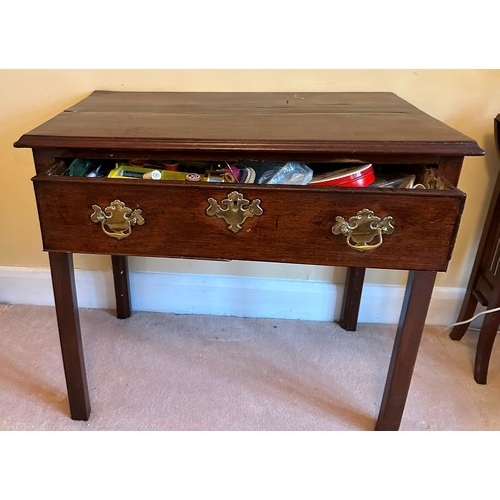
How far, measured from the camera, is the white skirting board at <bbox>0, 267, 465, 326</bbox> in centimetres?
126

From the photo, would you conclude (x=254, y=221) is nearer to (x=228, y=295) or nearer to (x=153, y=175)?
(x=153, y=175)

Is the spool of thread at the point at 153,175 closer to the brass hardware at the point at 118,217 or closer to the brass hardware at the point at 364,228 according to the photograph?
the brass hardware at the point at 118,217

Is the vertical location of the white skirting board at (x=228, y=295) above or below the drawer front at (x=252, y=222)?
below

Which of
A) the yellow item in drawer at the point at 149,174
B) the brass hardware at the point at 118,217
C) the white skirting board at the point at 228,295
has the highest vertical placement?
the yellow item in drawer at the point at 149,174

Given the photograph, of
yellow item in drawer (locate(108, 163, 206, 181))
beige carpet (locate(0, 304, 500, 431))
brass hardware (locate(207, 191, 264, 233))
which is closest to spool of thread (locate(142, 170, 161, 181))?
yellow item in drawer (locate(108, 163, 206, 181))

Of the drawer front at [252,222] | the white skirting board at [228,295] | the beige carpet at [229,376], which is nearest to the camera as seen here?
the drawer front at [252,222]

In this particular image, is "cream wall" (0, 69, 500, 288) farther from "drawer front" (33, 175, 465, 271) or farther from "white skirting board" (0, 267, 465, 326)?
"drawer front" (33, 175, 465, 271)

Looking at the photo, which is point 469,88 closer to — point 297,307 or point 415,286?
point 415,286

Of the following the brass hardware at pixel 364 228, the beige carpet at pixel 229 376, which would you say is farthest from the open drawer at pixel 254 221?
the beige carpet at pixel 229 376

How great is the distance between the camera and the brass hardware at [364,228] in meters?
0.72

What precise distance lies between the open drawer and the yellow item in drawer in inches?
2.2
